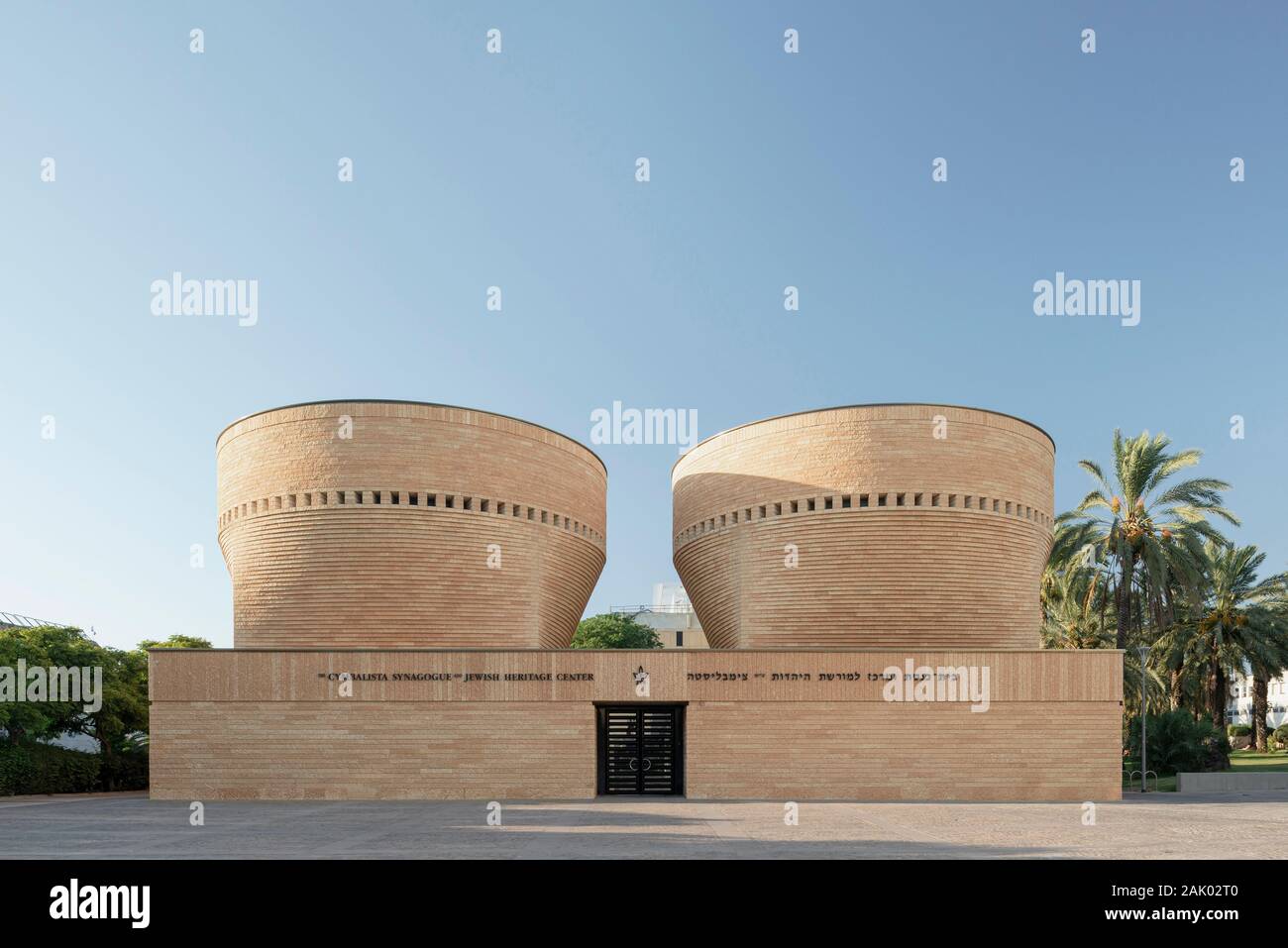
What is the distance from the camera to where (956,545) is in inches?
984

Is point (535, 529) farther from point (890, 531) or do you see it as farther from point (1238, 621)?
point (1238, 621)

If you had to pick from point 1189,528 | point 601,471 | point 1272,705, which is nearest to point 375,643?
point 601,471

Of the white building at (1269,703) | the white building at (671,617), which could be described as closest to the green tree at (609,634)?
the white building at (671,617)

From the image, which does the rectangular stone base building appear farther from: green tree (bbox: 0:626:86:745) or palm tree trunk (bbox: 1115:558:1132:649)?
palm tree trunk (bbox: 1115:558:1132:649)

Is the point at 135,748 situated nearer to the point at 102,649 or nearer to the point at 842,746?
the point at 102,649

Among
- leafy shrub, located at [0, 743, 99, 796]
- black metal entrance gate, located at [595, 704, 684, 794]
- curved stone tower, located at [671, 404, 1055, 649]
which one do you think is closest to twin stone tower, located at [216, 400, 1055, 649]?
curved stone tower, located at [671, 404, 1055, 649]

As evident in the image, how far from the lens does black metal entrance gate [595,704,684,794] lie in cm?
2253

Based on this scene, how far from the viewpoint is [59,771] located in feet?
87.2

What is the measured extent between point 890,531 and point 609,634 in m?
27.6

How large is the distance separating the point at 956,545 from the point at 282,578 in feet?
55.6

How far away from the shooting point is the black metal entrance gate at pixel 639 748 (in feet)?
73.9

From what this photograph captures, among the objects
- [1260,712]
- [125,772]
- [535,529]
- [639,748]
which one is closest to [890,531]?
[639,748]

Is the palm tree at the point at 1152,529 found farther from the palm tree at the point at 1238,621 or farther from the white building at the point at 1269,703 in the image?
the white building at the point at 1269,703

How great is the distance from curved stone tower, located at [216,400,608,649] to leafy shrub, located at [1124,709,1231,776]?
19731 millimetres
